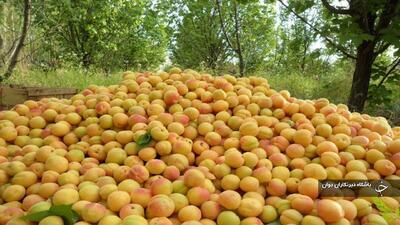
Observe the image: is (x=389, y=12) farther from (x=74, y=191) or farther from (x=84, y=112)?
(x=74, y=191)

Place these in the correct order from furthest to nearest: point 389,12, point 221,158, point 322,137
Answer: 1. point 389,12
2. point 322,137
3. point 221,158

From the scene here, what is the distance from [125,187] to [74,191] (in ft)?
0.58

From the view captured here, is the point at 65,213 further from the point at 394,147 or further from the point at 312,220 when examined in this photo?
the point at 394,147

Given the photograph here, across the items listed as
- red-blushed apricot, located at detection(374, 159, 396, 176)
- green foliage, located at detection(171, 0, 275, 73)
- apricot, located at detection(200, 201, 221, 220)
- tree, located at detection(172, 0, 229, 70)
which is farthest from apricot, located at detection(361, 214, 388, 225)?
tree, located at detection(172, 0, 229, 70)

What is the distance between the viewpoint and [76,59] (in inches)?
468

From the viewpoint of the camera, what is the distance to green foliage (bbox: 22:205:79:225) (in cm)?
128

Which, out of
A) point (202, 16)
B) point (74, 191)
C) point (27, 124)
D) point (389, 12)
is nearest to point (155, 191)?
point (74, 191)

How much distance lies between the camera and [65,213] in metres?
1.28

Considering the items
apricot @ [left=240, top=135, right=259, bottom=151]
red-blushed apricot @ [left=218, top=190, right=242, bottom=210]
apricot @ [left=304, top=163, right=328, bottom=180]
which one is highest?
apricot @ [left=240, top=135, right=259, bottom=151]

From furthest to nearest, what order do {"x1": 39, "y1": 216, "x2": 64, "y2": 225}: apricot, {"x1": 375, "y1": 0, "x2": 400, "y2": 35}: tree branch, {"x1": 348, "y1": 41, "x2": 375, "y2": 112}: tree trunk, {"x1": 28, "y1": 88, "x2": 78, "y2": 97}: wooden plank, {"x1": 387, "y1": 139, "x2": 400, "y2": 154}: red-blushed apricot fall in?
{"x1": 348, "y1": 41, "x2": 375, "y2": 112}: tree trunk, {"x1": 28, "y1": 88, "x2": 78, "y2": 97}: wooden plank, {"x1": 375, "y1": 0, "x2": 400, "y2": 35}: tree branch, {"x1": 387, "y1": 139, "x2": 400, "y2": 154}: red-blushed apricot, {"x1": 39, "y1": 216, "x2": 64, "y2": 225}: apricot

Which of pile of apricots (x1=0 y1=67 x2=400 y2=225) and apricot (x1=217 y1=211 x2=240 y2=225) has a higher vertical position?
pile of apricots (x1=0 y1=67 x2=400 y2=225)

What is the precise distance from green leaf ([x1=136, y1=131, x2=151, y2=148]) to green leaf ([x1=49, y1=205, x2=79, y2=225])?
447 millimetres

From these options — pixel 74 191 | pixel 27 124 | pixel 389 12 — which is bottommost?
pixel 74 191

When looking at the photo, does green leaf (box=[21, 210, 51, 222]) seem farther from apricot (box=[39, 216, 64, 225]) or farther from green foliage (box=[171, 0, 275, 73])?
green foliage (box=[171, 0, 275, 73])
